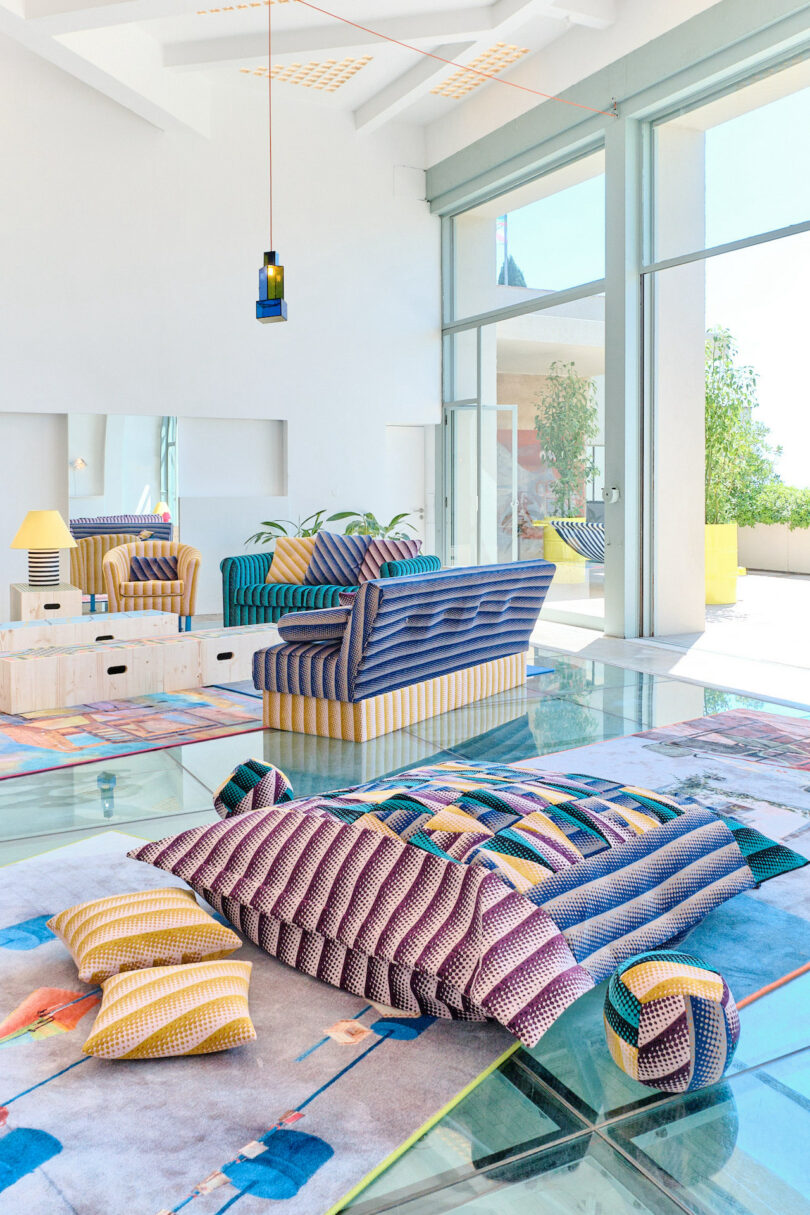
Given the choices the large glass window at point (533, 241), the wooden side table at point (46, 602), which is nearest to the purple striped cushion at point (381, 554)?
the wooden side table at point (46, 602)

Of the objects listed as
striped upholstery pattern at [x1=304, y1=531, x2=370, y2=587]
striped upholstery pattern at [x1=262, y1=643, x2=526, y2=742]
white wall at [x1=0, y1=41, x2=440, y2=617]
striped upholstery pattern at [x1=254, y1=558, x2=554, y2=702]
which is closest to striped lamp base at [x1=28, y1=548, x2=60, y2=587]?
white wall at [x1=0, y1=41, x2=440, y2=617]

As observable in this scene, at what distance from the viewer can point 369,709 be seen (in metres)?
4.54

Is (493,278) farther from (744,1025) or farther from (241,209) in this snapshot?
(744,1025)

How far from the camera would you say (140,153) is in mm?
8898

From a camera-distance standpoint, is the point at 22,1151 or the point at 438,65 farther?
the point at 438,65

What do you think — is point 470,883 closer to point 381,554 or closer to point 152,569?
point 381,554

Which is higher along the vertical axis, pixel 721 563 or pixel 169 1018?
pixel 721 563

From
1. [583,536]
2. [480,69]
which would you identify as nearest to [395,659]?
[583,536]

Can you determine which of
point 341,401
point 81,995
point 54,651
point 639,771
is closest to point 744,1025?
point 81,995

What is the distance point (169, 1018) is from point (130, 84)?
788 centimetres

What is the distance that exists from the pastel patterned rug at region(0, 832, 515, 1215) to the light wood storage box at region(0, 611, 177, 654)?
12.3ft

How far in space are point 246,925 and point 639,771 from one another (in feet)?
6.64

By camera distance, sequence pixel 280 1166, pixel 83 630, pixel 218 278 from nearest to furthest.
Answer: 1. pixel 280 1166
2. pixel 83 630
3. pixel 218 278

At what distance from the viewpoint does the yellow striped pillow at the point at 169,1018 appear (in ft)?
6.20
